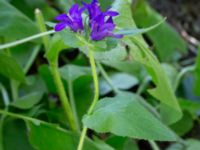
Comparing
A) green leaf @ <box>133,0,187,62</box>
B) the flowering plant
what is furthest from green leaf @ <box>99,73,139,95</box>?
green leaf @ <box>133,0,187,62</box>

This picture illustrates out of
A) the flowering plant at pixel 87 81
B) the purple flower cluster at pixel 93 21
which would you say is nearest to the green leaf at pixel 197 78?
the flowering plant at pixel 87 81

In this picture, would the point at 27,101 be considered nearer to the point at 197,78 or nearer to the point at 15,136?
the point at 15,136

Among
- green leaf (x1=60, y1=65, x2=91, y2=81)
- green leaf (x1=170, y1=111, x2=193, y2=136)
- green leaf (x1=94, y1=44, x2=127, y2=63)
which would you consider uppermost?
green leaf (x1=94, y1=44, x2=127, y2=63)

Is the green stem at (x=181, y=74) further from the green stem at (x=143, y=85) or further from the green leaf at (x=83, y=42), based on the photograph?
the green leaf at (x=83, y=42)

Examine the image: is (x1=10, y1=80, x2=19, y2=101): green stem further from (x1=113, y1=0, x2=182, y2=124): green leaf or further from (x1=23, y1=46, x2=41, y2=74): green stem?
(x1=113, y1=0, x2=182, y2=124): green leaf

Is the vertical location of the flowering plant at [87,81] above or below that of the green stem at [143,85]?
above

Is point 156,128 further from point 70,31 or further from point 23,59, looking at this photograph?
point 23,59
